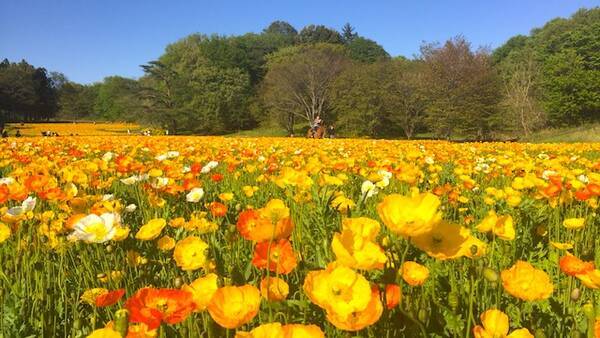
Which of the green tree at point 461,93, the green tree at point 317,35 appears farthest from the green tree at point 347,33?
the green tree at point 461,93

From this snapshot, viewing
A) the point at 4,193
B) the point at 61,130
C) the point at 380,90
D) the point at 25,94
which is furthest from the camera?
the point at 25,94

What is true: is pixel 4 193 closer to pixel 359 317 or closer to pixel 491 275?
pixel 359 317

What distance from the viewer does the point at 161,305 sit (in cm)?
105

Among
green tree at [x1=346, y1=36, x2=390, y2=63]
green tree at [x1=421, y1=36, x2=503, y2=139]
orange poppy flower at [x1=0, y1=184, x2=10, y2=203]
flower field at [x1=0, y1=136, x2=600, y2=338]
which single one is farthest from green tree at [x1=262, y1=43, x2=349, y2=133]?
orange poppy flower at [x1=0, y1=184, x2=10, y2=203]

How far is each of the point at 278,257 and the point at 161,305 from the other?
32 centimetres

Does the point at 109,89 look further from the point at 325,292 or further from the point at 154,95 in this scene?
the point at 325,292

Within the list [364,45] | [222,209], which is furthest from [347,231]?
[364,45]

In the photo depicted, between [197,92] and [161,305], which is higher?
[197,92]

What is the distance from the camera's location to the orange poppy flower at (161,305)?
101 centimetres

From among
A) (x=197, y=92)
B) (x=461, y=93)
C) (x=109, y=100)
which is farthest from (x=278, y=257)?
(x=109, y=100)

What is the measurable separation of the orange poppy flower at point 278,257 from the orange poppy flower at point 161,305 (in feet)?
0.75

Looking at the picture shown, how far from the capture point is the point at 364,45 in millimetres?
68062

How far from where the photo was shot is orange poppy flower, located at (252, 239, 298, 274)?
1.22 meters

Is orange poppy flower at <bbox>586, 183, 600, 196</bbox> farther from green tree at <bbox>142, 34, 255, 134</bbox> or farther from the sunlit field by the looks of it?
green tree at <bbox>142, 34, 255, 134</bbox>
